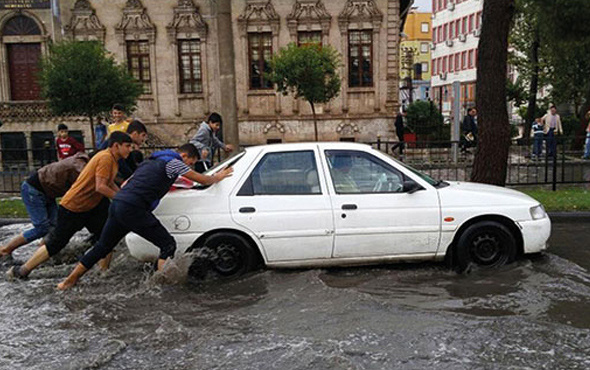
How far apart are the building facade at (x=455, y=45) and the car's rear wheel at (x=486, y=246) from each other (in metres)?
58.6

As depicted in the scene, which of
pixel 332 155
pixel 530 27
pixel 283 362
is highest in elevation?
pixel 530 27

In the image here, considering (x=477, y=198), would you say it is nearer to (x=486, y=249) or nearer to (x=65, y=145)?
(x=486, y=249)

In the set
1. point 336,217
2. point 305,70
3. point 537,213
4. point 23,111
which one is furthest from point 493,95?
point 23,111

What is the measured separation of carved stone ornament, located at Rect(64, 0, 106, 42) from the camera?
27109mm

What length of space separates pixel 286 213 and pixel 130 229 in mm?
1713

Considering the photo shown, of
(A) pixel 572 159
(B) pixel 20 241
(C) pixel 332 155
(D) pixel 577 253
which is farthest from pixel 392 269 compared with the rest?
(A) pixel 572 159

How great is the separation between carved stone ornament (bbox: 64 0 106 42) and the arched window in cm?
189

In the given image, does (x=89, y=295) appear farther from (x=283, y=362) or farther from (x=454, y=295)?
(x=454, y=295)

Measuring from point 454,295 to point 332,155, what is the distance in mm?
2095

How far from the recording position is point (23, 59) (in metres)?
28.2

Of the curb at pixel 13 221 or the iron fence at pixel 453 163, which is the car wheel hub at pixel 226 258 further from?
the iron fence at pixel 453 163

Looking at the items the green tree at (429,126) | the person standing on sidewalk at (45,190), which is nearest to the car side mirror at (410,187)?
the person standing on sidewalk at (45,190)

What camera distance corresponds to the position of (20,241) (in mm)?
7781

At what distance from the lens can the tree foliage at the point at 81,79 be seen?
19297 mm
